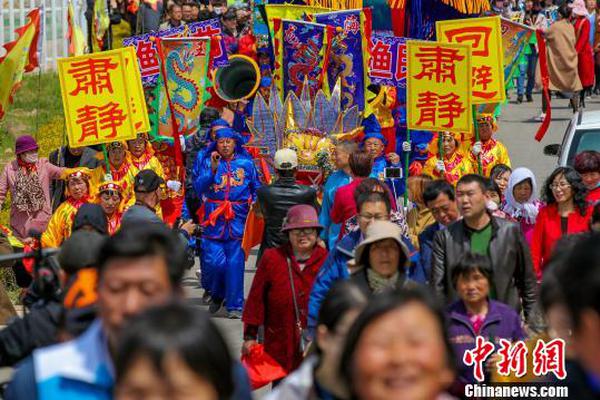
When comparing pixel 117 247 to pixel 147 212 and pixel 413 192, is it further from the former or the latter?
pixel 413 192

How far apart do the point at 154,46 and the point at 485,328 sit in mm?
8011

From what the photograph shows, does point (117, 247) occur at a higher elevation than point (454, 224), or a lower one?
higher

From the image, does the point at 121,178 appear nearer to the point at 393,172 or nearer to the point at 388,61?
the point at 393,172

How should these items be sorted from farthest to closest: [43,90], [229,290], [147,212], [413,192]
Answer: [43,90] → [229,290] → [413,192] → [147,212]

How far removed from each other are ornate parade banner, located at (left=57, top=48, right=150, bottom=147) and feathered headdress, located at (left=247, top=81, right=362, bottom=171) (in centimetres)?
164

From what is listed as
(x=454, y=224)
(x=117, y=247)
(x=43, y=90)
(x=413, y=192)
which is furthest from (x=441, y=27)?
(x=43, y=90)

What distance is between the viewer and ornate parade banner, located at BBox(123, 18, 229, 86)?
47.1 ft

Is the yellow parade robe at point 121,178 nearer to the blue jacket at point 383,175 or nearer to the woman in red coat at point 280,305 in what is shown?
the blue jacket at point 383,175

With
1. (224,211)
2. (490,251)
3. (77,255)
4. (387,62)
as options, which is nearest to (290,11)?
(387,62)

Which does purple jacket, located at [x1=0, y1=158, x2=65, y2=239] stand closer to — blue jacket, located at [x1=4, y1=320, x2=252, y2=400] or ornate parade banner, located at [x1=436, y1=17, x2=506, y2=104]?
ornate parade banner, located at [x1=436, y1=17, x2=506, y2=104]

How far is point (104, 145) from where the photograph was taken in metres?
12.1

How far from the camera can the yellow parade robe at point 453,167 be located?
1284 cm

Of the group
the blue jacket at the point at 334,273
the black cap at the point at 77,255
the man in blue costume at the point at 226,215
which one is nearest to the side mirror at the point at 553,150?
the man in blue costume at the point at 226,215

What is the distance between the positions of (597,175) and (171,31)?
6.84 m
